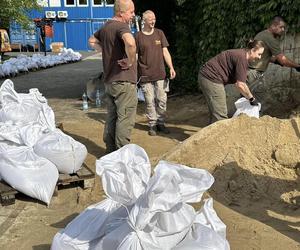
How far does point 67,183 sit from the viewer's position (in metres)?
4.81

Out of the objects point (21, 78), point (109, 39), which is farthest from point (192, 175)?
point (21, 78)

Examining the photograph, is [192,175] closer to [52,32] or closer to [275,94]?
[275,94]

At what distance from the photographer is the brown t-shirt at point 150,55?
269 inches

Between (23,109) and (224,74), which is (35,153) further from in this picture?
(224,74)

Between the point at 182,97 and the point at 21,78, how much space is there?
26.7 feet

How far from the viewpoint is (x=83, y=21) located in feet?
116

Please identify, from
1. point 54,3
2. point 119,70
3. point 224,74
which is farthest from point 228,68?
point 54,3

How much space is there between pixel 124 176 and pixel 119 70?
101 inches

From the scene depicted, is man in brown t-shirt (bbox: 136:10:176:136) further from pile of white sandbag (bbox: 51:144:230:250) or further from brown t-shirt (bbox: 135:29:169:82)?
pile of white sandbag (bbox: 51:144:230:250)

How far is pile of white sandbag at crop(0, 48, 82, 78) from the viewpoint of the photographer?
16.5 meters

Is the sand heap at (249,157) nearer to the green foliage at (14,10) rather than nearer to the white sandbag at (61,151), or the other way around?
the white sandbag at (61,151)

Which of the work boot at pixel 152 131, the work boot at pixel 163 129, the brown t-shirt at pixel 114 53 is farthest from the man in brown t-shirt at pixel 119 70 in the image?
the work boot at pixel 163 129

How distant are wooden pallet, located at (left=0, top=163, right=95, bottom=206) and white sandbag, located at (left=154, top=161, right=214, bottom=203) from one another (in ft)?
7.53

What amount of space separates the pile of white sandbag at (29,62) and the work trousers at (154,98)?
10456 millimetres
